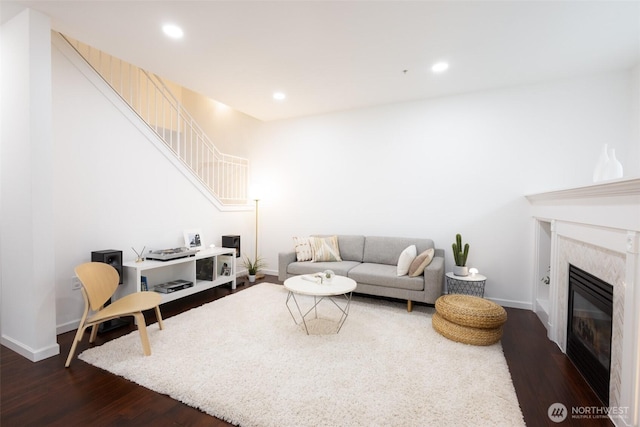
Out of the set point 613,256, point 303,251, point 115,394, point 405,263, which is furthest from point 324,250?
point 613,256

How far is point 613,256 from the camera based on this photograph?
1.81 m

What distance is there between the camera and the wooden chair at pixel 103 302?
230cm

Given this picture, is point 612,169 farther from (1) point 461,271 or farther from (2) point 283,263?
(2) point 283,263

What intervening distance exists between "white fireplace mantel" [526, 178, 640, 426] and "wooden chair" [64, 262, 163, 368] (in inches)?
125

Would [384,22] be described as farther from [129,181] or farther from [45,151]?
[129,181]

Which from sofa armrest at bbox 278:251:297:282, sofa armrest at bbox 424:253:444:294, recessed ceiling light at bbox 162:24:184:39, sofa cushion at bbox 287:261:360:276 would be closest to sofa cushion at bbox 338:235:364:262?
sofa cushion at bbox 287:261:360:276

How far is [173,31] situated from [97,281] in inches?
89.7

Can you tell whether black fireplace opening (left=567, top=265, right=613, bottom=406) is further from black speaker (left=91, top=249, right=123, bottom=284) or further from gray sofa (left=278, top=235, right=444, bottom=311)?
black speaker (left=91, top=249, right=123, bottom=284)

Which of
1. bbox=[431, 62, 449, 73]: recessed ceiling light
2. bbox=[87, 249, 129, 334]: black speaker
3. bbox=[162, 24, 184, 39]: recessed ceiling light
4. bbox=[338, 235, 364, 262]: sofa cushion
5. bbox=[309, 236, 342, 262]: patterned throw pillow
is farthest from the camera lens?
bbox=[338, 235, 364, 262]: sofa cushion

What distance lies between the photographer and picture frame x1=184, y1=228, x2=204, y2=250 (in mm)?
4062

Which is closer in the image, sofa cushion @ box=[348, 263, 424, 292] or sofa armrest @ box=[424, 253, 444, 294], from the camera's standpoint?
sofa armrest @ box=[424, 253, 444, 294]

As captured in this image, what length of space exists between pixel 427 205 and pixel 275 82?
263 centimetres

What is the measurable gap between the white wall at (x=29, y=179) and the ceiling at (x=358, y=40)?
307 mm

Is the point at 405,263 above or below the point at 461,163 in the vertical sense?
below
